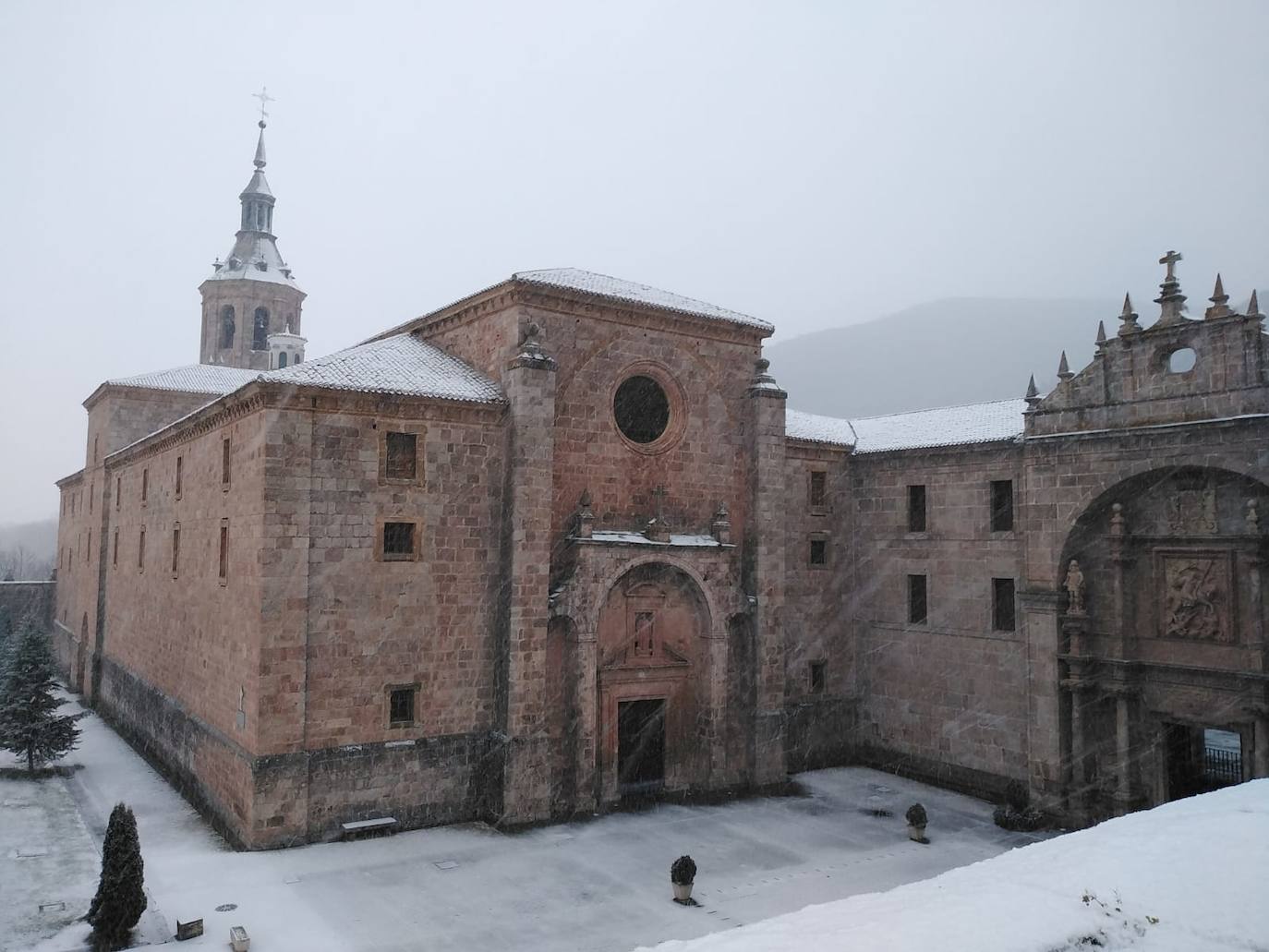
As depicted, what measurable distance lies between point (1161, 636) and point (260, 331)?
4046cm

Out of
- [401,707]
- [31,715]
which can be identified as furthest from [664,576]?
[31,715]

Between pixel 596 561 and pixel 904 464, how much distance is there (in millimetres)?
10265

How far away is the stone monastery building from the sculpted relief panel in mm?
67

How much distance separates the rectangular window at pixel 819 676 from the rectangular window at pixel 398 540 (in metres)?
12.9

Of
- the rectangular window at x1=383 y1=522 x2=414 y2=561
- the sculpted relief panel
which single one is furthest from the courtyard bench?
the sculpted relief panel

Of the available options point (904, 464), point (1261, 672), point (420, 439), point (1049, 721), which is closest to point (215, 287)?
point (420, 439)

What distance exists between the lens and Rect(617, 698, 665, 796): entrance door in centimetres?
2377

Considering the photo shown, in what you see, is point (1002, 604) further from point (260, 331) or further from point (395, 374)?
point (260, 331)

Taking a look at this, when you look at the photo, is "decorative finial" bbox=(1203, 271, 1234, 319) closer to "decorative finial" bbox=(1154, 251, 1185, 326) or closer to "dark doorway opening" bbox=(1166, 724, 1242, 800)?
"decorative finial" bbox=(1154, 251, 1185, 326)

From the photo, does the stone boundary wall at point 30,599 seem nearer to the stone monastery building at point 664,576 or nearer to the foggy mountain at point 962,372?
the stone monastery building at point 664,576

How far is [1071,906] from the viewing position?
369 inches

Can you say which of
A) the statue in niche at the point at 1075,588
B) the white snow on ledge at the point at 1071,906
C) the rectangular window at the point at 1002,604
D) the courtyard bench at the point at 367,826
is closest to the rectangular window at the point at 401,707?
the courtyard bench at the point at 367,826

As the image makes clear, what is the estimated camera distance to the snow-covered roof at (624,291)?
2283cm

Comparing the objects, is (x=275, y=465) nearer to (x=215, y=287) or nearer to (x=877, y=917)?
(x=877, y=917)
